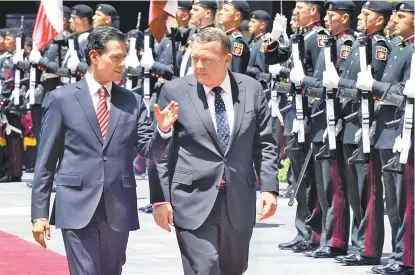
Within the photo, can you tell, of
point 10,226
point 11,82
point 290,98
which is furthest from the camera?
point 11,82

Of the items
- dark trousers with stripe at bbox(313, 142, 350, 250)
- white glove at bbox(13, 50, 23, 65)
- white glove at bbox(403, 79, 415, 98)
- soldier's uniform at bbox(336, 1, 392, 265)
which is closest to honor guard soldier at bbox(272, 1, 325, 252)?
dark trousers with stripe at bbox(313, 142, 350, 250)

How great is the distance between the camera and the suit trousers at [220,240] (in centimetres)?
693

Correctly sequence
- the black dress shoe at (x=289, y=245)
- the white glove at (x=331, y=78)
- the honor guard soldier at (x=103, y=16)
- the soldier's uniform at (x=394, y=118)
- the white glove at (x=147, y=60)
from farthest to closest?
1. the honor guard soldier at (x=103, y=16)
2. the white glove at (x=147, y=60)
3. the black dress shoe at (x=289, y=245)
4. the white glove at (x=331, y=78)
5. the soldier's uniform at (x=394, y=118)

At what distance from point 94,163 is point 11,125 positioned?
12.7 m

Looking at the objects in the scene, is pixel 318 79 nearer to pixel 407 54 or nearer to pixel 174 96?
pixel 407 54

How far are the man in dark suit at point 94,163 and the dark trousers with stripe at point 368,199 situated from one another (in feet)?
11.7

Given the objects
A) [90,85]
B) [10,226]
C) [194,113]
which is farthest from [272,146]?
[10,226]

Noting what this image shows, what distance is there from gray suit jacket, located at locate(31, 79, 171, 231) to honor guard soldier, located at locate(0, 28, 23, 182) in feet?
40.2

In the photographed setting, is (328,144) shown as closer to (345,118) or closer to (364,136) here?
(345,118)

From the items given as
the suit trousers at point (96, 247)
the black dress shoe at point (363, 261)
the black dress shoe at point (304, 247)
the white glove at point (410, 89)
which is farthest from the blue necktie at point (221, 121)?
the black dress shoe at point (304, 247)

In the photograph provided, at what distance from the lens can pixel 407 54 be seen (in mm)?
9594

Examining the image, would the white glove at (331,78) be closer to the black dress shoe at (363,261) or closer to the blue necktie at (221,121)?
the black dress shoe at (363,261)

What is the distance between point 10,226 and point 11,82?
6188 millimetres

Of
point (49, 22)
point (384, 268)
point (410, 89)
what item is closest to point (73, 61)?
point (49, 22)
